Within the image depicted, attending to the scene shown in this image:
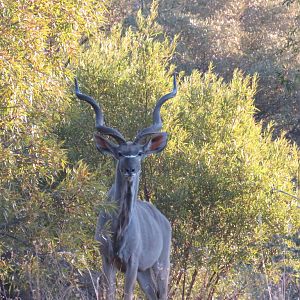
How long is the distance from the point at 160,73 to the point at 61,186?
4.65 m

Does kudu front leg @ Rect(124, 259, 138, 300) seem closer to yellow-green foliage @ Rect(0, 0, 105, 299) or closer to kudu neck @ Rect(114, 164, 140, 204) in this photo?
kudu neck @ Rect(114, 164, 140, 204)

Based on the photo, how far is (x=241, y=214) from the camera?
36.9 feet

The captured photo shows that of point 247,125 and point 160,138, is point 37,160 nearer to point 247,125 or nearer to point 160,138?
point 160,138

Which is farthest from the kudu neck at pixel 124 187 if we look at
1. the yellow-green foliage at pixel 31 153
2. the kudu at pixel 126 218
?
the yellow-green foliage at pixel 31 153

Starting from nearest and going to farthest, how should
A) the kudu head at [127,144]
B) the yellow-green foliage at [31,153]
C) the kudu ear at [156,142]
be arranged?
the yellow-green foliage at [31,153] < the kudu head at [127,144] < the kudu ear at [156,142]

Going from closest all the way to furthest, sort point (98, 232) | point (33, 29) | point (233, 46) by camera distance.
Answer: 1. point (33, 29)
2. point (98, 232)
3. point (233, 46)

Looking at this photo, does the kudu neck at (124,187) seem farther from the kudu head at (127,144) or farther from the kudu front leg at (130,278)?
the kudu front leg at (130,278)

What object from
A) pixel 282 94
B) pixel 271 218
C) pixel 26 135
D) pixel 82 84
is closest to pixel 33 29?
pixel 26 135

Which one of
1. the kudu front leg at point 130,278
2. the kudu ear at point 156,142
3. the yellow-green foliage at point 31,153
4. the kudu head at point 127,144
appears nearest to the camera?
the yellow-green foliage at point 31,153

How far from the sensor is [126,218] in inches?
331

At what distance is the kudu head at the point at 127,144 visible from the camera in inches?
319

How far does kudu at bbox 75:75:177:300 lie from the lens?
8.18 m

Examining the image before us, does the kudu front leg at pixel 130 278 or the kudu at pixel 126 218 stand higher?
the kudu at pixel 126 218

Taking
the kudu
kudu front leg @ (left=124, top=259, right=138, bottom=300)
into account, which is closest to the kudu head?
the kudu
